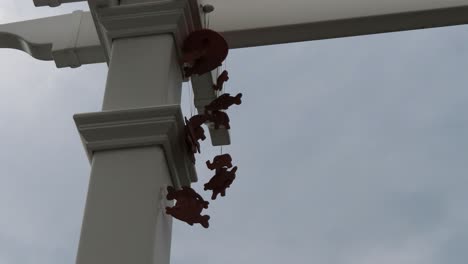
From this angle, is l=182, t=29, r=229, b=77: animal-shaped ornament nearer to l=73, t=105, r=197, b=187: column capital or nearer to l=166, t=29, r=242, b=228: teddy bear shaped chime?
l=166, t=29, r=242, b=228: teddy bear shaped chime

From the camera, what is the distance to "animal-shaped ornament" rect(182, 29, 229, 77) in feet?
6.96

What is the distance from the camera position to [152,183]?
5.85ft

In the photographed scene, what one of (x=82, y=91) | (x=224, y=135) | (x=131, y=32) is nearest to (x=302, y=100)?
(x=82, y=91)

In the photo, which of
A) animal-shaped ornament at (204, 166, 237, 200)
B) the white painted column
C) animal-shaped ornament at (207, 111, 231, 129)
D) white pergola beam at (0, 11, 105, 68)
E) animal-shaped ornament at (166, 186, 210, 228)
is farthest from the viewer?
white pergola beam at (0, 11, 105, 68)

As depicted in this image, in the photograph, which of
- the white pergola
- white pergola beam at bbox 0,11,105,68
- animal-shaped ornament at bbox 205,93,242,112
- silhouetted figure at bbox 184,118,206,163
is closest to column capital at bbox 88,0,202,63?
the white pergola

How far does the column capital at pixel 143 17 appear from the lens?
2.12 metres

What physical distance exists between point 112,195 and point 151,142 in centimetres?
17

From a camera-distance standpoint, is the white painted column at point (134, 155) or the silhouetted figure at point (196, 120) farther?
the silhouetted figure at point (196, 120)

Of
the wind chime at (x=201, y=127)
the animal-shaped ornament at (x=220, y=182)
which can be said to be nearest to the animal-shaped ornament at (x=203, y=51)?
the wind chime at (x=201, y=127)

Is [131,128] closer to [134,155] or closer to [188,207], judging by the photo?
[134,155]

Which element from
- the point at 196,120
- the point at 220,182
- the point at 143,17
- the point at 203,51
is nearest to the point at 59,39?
the point at 143,17

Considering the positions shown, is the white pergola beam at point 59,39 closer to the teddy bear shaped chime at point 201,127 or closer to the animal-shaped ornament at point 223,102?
the teddy bear shaped chime at point 201,127

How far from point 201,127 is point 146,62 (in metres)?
0.26

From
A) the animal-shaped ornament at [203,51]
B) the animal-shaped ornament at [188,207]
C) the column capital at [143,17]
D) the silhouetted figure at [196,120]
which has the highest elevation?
the column capital at [143,17]
